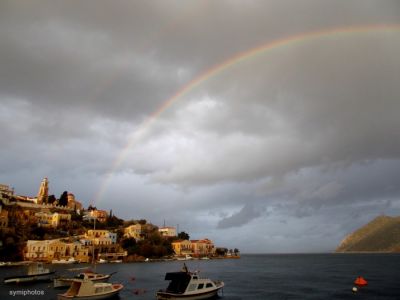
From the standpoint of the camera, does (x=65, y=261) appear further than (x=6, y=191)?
No

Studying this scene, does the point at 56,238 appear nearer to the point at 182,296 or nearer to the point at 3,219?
the point at 3,219

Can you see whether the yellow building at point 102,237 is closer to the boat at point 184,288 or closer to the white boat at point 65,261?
the white boat at point 65,261

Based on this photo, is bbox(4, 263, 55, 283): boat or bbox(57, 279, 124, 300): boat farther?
bbox(4, 263, 55, 283): boat

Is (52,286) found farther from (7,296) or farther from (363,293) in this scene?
(363,293)

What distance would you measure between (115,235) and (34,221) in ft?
132

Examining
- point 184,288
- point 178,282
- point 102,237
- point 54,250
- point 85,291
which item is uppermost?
point 102,237

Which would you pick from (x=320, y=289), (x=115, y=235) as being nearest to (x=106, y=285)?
(x=320, y=289)

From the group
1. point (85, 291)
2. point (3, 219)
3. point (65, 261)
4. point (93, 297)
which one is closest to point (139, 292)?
point (93, 297)

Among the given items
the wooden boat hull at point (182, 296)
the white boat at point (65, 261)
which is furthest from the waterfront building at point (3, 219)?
the wooden boat hull at point (182, 296)

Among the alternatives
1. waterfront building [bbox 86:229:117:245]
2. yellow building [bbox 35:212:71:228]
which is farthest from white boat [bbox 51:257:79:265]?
yellow building [bbox 35:212:71:228]

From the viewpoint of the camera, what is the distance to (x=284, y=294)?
58.0 metres

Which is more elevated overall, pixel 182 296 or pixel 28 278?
pixel 28 278

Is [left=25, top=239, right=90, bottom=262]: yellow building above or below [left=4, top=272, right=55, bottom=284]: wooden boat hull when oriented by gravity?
above

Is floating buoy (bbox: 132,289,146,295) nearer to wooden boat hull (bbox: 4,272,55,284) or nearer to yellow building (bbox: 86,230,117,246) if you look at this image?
wooden boat hull (bbox: 4,272,55,284)
